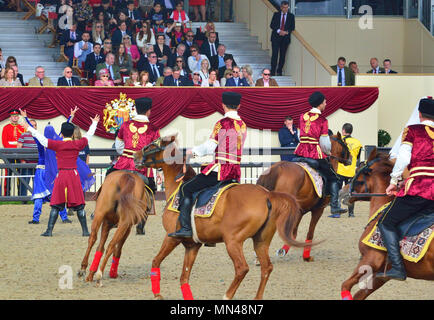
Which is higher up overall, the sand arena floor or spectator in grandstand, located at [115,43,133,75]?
spectator in grandstand, located at [115,43,133,75]

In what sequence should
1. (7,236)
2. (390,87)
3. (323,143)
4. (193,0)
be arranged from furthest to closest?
(193,0) < (390,87) < (7,236) < (323,143)

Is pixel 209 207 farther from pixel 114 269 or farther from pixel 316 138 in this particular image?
pixel 316 138

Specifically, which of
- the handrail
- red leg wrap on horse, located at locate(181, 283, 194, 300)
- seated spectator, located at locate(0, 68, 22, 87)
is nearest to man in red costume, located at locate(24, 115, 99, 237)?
red leg wrap on horse, located at locate(181, 283, 194, 300)

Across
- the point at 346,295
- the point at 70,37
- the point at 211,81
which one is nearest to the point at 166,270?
the point at 346,295

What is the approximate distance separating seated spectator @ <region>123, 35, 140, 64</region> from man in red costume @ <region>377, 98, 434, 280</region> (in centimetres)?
1496

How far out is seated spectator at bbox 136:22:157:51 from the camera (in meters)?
23.0

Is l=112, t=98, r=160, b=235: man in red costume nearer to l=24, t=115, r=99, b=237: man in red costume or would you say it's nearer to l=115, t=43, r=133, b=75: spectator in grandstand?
l=24, t=115, r=99, b=237: man in red costume

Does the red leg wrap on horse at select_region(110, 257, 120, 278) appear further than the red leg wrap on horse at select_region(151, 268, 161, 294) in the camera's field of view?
Yes

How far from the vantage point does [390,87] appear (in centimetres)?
2312

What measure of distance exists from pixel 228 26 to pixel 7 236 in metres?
14.0

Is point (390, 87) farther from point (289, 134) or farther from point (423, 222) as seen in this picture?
point (423, 222)

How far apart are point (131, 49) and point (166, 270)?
1194cm

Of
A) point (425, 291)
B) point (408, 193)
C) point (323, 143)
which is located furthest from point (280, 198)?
point (323, 143)

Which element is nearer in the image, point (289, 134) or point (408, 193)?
point (408, 193)
